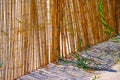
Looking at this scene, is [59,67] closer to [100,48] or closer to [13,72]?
[13,72]

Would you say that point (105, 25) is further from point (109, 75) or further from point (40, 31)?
point (40, 31)

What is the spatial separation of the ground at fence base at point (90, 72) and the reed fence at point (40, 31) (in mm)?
109

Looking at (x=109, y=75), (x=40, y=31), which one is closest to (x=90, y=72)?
(x=109, y=75)

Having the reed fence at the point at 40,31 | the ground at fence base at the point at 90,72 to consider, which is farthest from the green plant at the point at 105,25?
the ground at fence base at the point at 90,72

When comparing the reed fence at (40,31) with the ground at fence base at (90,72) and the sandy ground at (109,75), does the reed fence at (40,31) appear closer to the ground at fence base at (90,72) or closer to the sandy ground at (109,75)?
the ground at fence base at (90,72)

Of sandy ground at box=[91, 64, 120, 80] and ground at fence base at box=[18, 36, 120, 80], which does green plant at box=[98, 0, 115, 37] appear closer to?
ground at fence base at box=[18, 36, 120, 80]

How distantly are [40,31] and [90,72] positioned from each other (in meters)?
0.99

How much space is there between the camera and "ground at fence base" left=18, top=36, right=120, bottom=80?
168 inches

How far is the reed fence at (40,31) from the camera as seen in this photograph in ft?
12.0

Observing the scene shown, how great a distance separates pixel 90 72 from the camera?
469cm

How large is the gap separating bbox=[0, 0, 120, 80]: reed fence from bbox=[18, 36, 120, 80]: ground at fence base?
0.36 feet

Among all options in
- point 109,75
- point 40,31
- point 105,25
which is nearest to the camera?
point 40,31

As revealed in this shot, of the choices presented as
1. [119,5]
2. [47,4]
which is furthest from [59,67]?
[119,5]

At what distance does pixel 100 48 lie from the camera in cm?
614
